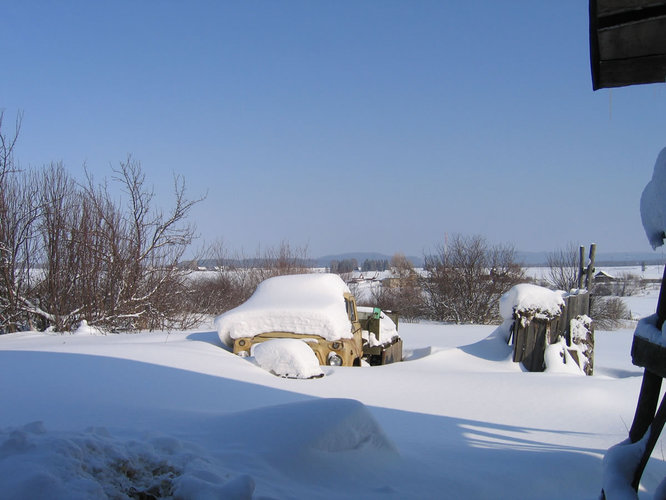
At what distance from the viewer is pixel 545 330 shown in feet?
33.5

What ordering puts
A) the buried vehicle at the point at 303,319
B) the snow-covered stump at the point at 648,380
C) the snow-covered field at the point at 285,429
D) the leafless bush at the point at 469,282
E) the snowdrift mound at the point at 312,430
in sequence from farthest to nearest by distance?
the leafless bush at the point at 469,282, the buried vehicle at the point at 303,319, the snowdrift mound at the point at 312,430, the snow-covered field at the point at 285,429, the snow-covered stump at the point at 648,380

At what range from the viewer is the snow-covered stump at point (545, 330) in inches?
402

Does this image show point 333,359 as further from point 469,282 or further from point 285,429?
point 469,282

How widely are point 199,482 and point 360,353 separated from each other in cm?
789

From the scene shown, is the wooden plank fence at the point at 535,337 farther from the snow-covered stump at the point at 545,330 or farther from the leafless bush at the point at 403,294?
the leafless bush at the point at 403,294

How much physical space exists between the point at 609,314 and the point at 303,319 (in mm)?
32344

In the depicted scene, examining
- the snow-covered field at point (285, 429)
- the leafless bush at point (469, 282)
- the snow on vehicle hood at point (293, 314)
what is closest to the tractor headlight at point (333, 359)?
the snow on vehicle hood at point (293, 314)

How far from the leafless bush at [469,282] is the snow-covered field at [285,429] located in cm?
2330

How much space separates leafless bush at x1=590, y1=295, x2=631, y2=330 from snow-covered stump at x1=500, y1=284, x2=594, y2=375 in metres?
24.2

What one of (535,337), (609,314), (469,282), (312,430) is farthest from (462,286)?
(312,430)

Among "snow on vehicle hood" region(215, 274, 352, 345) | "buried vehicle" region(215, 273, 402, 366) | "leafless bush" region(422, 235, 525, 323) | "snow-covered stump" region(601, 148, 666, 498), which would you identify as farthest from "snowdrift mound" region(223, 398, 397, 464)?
"leafless bush" region(422, 235, 525, 323)

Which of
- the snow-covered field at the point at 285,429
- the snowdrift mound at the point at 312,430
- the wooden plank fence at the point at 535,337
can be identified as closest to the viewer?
the snow-covered field at the point at 285,429

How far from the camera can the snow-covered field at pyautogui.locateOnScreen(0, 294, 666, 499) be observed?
265cm

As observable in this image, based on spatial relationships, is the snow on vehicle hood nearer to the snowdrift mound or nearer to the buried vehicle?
the buried vehicle
